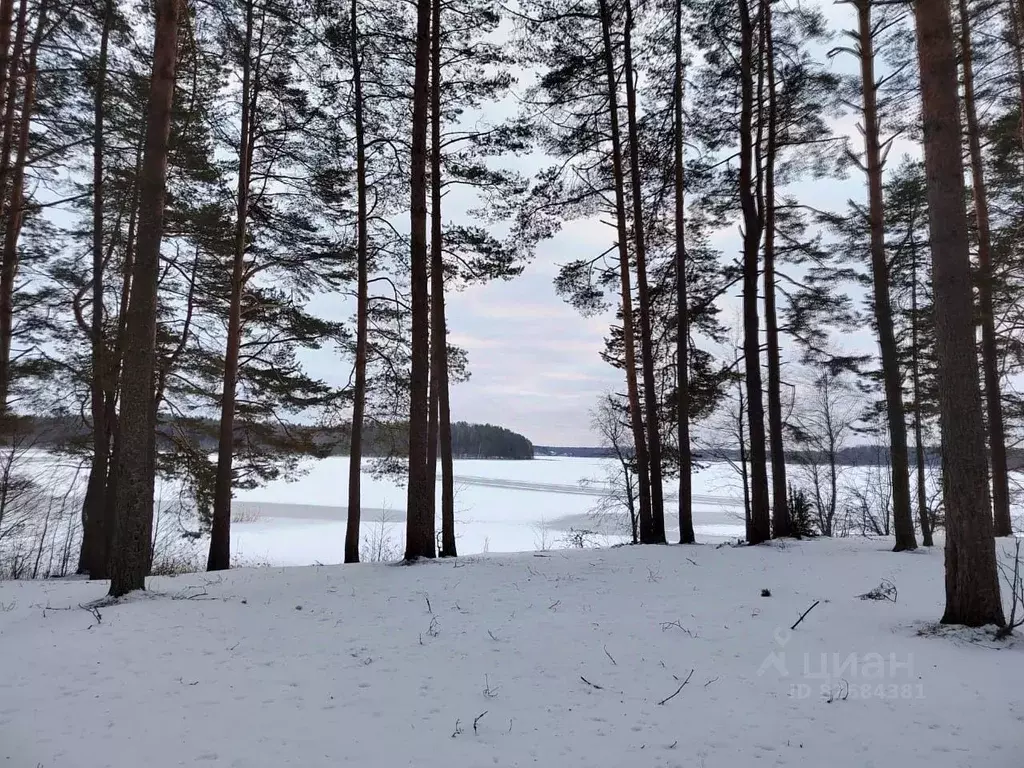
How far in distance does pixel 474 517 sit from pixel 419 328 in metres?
26.0

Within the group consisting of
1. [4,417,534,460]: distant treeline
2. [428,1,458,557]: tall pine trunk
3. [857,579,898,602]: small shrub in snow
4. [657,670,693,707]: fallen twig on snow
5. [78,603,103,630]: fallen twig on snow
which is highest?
[428,1,458,557]: tall pine trunk

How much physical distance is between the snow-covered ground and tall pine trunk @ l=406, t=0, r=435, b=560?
2685mm

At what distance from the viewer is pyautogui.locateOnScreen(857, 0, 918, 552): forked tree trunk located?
9859mm

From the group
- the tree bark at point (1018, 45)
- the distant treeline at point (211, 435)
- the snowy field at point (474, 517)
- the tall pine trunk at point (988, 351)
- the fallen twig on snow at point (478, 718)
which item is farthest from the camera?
the snowy field at point (474, 517)

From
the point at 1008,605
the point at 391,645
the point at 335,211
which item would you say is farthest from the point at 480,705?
the point at 335,211

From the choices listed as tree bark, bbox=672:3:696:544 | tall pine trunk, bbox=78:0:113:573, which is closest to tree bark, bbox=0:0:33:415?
tall pine trunk, bbox=78:0:113:573

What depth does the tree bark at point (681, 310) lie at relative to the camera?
11.6 meters

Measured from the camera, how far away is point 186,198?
443 inches

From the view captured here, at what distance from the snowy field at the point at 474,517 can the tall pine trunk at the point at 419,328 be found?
312cm

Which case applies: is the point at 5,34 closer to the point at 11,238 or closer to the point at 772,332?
the point at 11,238

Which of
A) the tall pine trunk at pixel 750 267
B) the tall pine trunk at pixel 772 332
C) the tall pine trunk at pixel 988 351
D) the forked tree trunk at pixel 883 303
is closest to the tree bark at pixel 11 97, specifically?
the tall pine trunk at pixel 750 267

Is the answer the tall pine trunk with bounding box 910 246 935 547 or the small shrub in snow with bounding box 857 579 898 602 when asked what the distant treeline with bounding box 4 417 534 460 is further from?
the tall pine trunk with bounding box 910 246 935 547

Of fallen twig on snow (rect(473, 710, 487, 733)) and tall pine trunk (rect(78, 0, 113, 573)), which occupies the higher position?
tall pine trunk (rect(78, 0, 113, 573))

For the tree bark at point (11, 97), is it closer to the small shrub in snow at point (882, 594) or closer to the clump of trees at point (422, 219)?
the clump of trees at point (422, 219)
